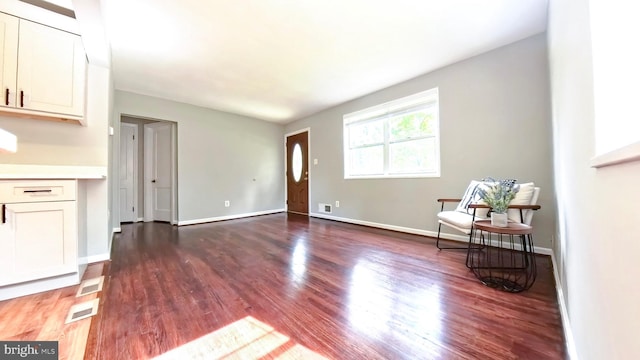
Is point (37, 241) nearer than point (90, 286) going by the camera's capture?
Yes

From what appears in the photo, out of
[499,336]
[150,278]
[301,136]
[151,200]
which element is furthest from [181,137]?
[499,336]

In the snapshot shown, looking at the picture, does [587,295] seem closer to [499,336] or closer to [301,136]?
[499,336]

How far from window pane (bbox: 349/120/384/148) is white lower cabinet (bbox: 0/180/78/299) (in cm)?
385

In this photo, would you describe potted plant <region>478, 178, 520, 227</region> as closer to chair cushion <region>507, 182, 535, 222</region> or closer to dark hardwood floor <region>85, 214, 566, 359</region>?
chair cushion <region>507, 182, 535, 222</region>

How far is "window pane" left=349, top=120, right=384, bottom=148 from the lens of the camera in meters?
4.17

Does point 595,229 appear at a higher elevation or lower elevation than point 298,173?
lower

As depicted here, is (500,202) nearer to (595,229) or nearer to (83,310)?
(595,229)

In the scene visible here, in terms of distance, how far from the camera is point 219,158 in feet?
16.6

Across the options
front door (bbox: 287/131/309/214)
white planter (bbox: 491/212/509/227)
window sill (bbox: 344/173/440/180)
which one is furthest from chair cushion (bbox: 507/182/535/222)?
front door (bbox: 287/131/309/214)

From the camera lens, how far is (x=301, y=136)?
5.75 meters

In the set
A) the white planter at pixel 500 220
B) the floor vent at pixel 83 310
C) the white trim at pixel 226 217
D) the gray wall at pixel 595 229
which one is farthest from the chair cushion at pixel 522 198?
the white trim at pixel 226 217

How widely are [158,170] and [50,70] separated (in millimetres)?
3121

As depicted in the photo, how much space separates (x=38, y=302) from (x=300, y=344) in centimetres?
191

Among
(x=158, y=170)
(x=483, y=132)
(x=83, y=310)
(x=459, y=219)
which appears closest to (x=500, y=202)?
(x=459, y=219)
